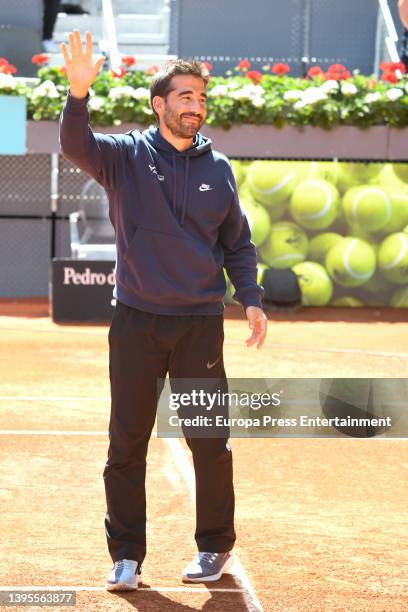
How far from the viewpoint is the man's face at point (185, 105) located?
15.5 ft

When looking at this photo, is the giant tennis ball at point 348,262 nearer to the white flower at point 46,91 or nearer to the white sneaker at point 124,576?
the white flower at point 46,91

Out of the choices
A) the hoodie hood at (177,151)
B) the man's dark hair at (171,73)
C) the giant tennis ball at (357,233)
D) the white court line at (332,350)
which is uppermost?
the man's dark hair at (171,73)

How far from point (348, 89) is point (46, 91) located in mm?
4322

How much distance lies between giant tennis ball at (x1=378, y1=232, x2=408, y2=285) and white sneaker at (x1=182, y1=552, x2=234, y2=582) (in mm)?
12586

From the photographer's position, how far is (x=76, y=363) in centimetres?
1156

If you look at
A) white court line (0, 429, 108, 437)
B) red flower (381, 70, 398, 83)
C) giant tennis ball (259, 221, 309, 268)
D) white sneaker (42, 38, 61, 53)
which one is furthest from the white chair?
white court line (0, 429, 108, 437)

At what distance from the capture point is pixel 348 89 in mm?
17000

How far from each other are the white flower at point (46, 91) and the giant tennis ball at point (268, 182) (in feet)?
9.91

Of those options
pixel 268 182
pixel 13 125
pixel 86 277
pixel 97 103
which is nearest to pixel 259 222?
pixel 268 182

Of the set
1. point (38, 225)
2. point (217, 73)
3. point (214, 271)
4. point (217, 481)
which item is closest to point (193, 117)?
point (214, 271)

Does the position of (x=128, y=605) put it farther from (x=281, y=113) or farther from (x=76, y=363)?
(x=281, y=113)

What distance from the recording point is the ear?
479 cm

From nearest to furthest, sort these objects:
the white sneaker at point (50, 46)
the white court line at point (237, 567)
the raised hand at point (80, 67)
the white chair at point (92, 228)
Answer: the raised hand at point (80, 67) < the white court line at point (237, 567) < the white chair at point (92, 228) < the white sneaker at point (50, 46)

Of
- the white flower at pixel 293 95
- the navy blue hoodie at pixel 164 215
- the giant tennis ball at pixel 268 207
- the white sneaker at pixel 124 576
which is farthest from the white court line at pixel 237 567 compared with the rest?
the white flower at pixel 293 95
